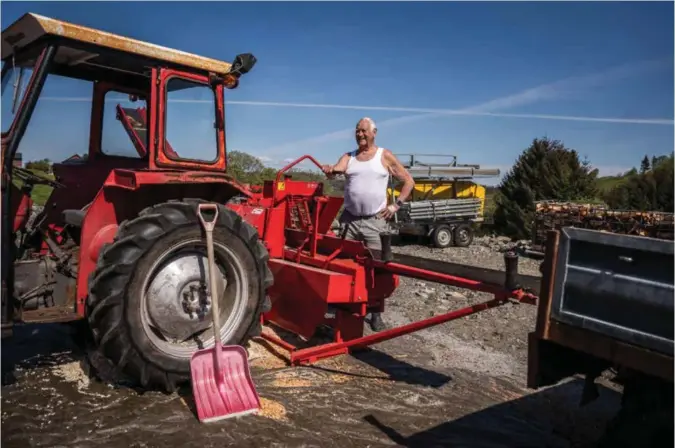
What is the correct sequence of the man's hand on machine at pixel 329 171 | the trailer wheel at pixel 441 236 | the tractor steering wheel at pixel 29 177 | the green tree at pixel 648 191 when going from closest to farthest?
1. the tractor steering wheel at pixel 29 177
2. the man's hand on machine at pixel 329 171
3. the green tree at pixel 648 191
4. the trailer wheel at pixel 441 236

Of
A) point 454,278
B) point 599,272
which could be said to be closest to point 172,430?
point 454,278

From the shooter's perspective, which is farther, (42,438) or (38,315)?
(38,315)

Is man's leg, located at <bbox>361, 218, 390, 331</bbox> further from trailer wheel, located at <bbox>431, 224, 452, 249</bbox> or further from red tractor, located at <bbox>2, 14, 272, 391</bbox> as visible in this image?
trailer wheel, located at <bbox>431, 224, 452, 249</bbox>

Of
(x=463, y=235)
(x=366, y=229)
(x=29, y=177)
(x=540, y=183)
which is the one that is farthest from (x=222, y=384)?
(x=540, y=183)

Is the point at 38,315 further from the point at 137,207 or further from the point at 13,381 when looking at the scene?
the point at 137,207

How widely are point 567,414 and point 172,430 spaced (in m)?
2.53

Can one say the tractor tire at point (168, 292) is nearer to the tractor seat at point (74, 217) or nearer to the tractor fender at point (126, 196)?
the tractor fender at point (126, 196)

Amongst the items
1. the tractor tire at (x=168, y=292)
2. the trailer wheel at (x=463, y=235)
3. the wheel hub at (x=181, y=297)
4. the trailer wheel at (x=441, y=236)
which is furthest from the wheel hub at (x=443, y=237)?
the wheel hub at (x=181, y=297)

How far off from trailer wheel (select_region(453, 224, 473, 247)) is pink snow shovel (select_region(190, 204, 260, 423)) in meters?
11.5

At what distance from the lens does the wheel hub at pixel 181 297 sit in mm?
3656

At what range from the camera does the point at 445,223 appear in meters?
14.3

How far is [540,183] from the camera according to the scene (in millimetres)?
16797

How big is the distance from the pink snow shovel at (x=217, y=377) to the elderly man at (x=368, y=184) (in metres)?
1.63

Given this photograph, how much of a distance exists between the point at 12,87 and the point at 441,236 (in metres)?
11.6
